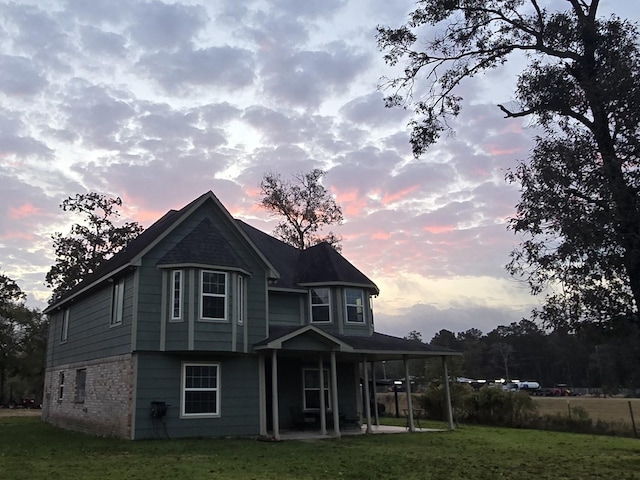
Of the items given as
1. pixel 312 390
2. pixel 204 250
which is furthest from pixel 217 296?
pixel 312 390

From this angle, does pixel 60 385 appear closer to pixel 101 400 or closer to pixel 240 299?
pixel 101 400

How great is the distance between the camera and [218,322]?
16734 millimetres

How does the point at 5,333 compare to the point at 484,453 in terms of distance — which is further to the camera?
the point at 5,333

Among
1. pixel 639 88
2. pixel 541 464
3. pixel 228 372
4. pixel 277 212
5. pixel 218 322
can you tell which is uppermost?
pixel 277 212

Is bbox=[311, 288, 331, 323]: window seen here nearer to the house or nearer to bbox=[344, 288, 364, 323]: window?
the house

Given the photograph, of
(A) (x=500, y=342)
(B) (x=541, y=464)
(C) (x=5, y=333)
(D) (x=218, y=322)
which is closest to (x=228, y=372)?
(D) (x=218, y=322)

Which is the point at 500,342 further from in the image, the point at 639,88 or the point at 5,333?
the point at 639,88

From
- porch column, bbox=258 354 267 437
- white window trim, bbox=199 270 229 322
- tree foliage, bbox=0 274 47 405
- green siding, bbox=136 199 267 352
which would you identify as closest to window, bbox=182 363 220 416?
green siding, bbox=136 199 267 352

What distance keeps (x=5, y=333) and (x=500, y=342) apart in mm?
87025

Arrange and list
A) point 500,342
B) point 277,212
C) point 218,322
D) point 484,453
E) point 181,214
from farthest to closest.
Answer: point 500,342 < point 277,212 < point 181,214 < point 218,322 < point 484,453

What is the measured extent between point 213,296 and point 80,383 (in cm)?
752

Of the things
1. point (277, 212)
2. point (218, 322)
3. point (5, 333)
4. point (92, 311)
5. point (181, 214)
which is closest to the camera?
point (218, 322)

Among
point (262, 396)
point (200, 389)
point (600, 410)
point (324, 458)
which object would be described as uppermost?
point (200, 389)

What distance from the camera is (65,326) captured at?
23.5 metres
